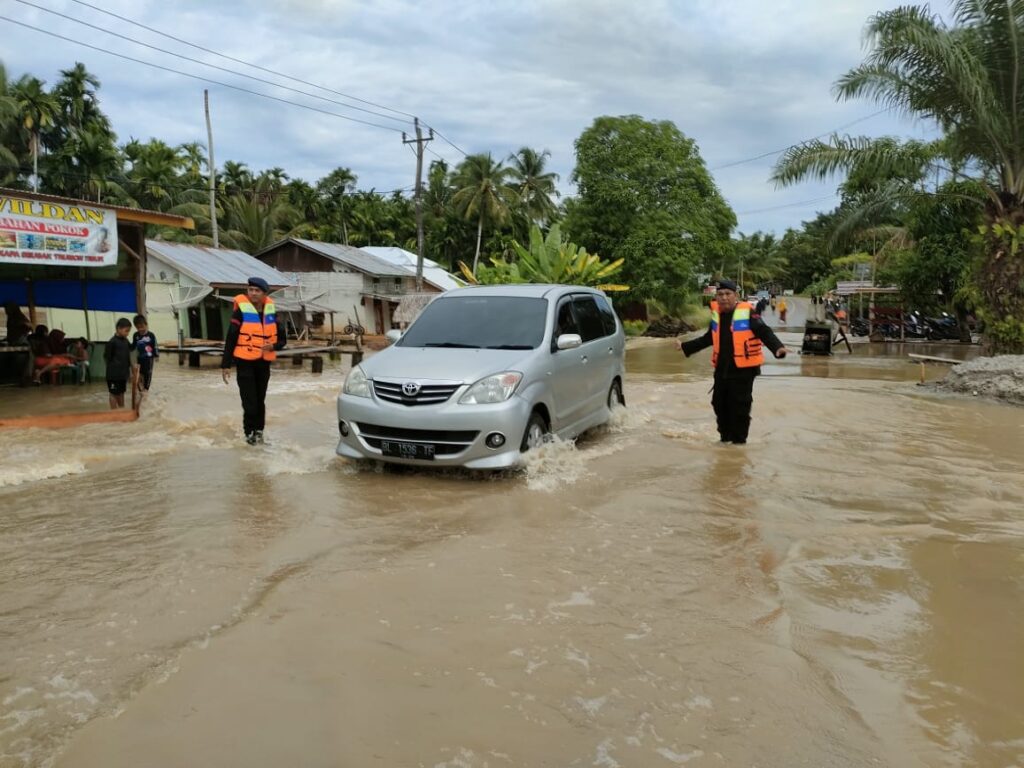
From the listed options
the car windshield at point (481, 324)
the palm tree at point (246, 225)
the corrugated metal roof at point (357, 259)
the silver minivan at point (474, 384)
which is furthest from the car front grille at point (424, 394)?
the palm tree at point (246, 225)

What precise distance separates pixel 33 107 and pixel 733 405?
46.2 metres

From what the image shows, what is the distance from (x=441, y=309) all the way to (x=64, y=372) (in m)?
9.89

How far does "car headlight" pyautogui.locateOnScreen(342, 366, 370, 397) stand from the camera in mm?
6664

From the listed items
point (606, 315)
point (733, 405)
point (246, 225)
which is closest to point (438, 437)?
point (733, 405)

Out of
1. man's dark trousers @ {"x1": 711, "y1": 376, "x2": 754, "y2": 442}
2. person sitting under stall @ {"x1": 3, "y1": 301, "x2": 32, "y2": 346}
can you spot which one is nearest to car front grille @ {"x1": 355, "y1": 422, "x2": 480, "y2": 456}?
man's dark trousers @ {"x1": 711, "y1": 376, "x2": 754, "y2": 442}

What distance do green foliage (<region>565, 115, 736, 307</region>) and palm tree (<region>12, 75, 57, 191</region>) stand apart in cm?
2830

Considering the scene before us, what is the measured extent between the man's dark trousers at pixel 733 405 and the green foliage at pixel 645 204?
29322 millimetres

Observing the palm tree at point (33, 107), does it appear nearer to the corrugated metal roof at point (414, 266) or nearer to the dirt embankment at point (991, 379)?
the corrugated metal roof at point (414, 266)

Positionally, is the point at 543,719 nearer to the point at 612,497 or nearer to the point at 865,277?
the point at 612,497

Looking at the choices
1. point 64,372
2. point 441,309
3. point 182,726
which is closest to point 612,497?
point 441,309

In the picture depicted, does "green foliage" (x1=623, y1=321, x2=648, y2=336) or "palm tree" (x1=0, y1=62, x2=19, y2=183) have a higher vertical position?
"palm tree" (x1=0, y1=62, x2=19, y2=183)

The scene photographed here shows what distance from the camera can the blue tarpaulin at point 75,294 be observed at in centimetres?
1430

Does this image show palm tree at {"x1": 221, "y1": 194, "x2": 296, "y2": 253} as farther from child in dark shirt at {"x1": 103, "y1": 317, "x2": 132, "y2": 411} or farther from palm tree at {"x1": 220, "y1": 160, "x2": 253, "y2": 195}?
child in dark shirt at {"x1": 103, "y1": 317, "x2": 132, "y2": 411}

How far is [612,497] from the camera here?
6379mm
